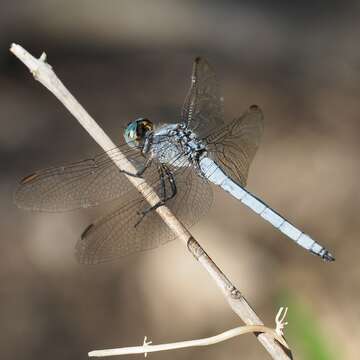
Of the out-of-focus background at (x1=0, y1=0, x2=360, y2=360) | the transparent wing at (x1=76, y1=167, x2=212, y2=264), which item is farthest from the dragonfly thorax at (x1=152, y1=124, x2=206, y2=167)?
the out-of-focus background at (x1=0, y1=0, x2=360, y2=360)

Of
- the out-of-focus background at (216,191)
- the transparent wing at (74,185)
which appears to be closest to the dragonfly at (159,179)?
the transparent wing at (74,185)

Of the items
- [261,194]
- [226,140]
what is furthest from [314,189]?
[226,140]

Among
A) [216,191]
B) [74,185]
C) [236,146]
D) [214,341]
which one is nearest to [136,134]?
[74,185]

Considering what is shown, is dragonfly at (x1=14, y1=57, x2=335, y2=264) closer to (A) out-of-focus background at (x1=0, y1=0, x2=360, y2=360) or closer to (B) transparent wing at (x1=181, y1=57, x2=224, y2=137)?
(B) transparent wing at (x1=181, y1=57, x2=224, y2=137)

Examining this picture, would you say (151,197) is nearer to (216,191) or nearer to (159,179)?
(159,179)

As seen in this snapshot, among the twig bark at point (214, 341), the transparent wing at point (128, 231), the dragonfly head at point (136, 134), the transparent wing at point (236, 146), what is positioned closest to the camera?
the twig bark at point (214, 341)

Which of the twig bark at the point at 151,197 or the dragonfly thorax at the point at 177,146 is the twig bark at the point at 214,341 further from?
the dragonfly thorax at the point at 177,146
